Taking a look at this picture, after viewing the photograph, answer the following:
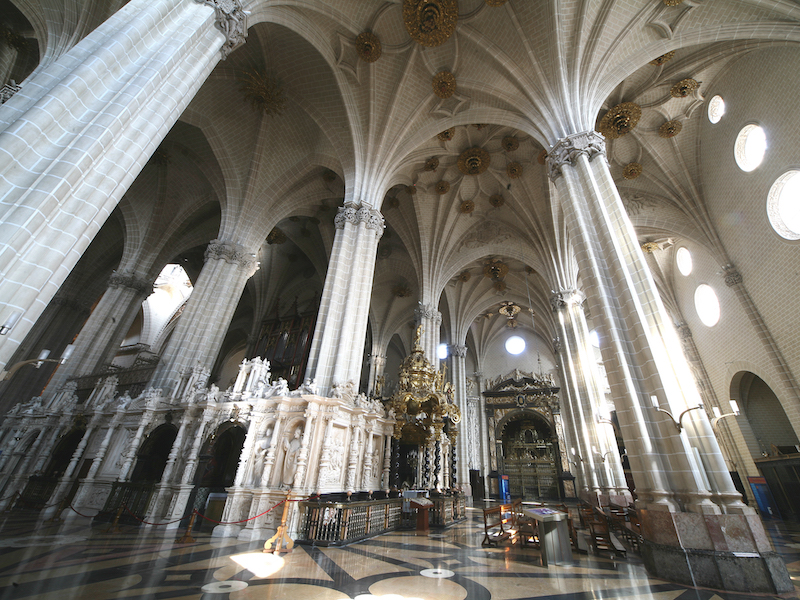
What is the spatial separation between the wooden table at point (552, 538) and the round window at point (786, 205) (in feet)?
37.3

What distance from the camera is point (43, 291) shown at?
3.51 metres

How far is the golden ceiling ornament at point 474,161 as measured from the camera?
14.6 meters

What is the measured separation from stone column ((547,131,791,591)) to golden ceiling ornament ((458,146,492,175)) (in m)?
6.89

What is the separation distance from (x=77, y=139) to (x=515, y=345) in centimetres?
2694

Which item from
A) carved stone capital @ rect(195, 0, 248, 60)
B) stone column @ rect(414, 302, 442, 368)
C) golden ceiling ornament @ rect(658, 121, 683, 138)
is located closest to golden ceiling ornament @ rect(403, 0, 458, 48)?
carved stone capital @ rect(195, 0, 248, 60)

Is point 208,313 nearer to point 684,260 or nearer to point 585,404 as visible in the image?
point 585,404

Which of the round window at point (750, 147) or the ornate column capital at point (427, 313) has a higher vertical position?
the round window at point (750, 147)

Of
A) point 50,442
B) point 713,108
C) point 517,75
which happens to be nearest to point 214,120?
point 517,75

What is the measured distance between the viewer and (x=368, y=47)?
10766 mm

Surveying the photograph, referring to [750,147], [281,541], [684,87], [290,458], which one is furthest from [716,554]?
[684,87]

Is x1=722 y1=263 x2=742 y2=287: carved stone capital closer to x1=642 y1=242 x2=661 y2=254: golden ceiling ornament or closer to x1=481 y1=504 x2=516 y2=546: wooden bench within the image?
x1=642 y1=242 x2=661 y2=254: golden ceiling ornament

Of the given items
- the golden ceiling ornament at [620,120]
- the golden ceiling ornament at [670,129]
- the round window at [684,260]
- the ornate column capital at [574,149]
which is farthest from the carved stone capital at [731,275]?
the ornate column capital at [574,149]

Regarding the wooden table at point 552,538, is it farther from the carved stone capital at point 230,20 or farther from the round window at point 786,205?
the round window at point 786,205

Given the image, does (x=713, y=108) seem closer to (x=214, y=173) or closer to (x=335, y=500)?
(x=335, y=500)
